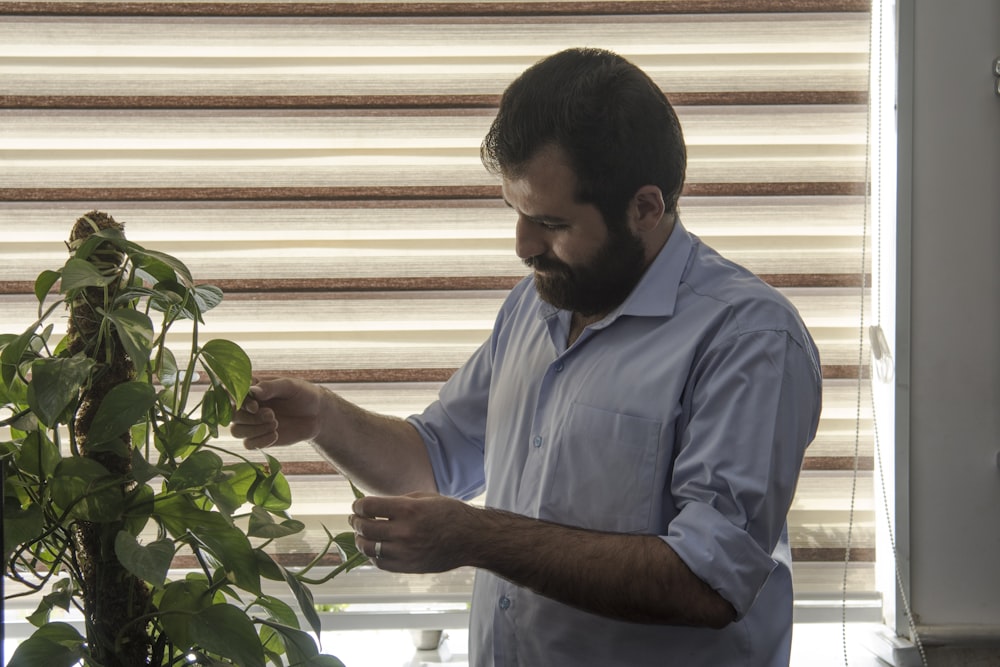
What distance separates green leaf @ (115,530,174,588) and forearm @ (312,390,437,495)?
1.65 feet

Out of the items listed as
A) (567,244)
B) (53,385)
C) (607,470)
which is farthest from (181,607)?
(567,244)

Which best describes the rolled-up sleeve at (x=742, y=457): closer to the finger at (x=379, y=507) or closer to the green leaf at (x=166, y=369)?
the finger at (x=379, y=507)

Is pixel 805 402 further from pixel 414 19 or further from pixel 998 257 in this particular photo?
pixel 414 19

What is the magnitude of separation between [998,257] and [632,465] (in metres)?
1.01

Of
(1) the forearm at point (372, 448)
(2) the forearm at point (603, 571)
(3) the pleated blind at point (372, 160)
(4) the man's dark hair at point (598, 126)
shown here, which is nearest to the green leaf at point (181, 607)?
(2) the forearm at point (603, 571)

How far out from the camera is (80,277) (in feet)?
3.10

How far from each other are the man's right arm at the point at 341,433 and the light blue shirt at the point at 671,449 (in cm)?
17

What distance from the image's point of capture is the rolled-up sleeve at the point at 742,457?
1.06 meters

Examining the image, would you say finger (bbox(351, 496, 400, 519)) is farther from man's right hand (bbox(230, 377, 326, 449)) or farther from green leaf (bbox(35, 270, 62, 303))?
green leaf (bbox(35, 270, 62, 303))

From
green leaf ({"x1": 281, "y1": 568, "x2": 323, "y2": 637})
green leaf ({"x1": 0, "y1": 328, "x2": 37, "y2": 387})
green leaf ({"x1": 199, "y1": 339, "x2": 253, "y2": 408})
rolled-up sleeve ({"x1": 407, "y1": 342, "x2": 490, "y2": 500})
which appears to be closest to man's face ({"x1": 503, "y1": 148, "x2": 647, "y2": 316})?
rolled-up sleeve ({"x1": 407, "y1": 342, "x2": 490, "y2": 500})

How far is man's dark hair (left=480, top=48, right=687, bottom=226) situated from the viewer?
1.19m

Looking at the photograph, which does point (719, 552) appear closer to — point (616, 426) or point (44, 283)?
point (616, 426)

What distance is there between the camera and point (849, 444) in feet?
6.16

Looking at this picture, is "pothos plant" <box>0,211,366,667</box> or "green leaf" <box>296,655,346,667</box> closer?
"pothos plant" <box>0,211,366,667</box>
